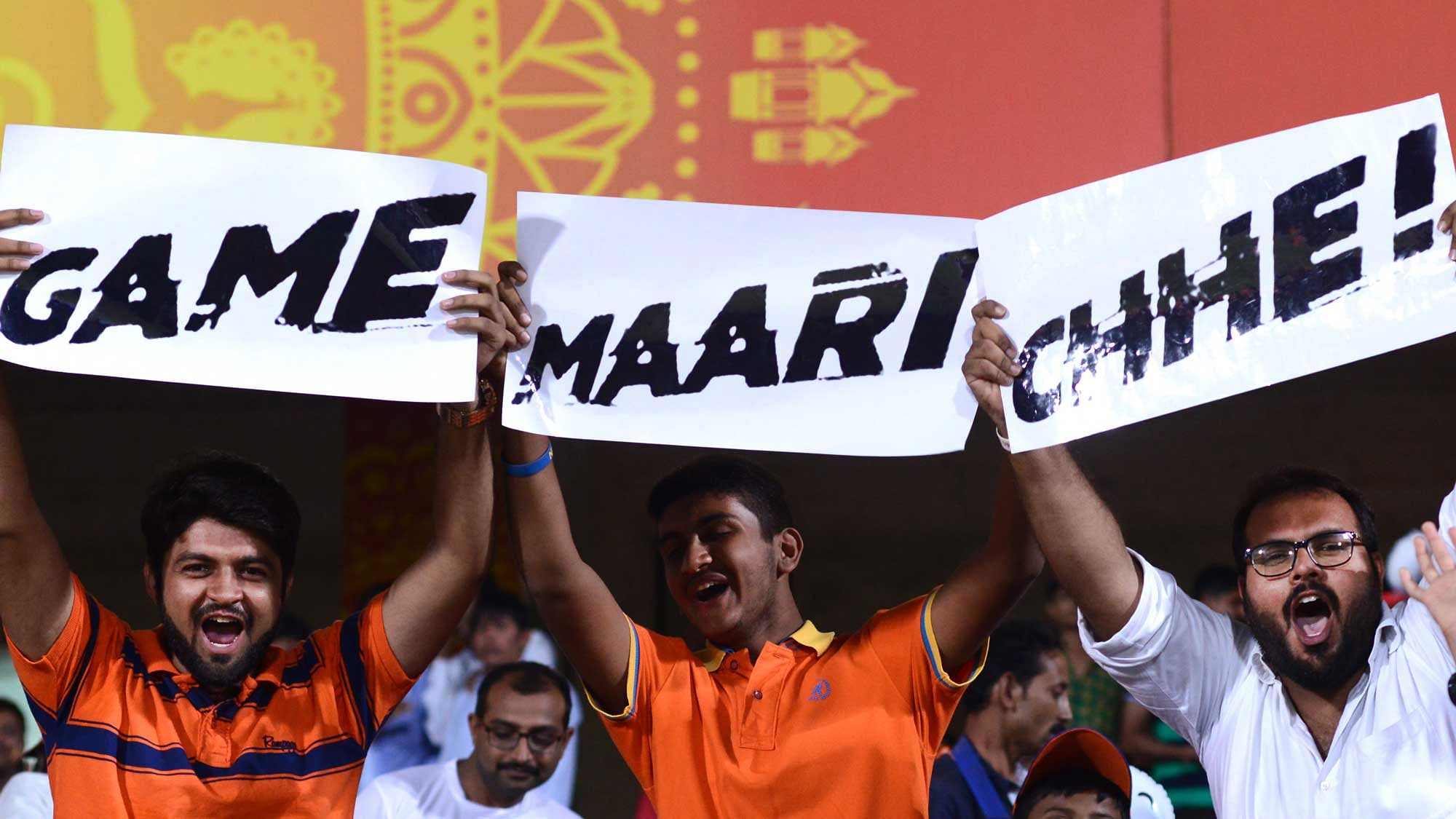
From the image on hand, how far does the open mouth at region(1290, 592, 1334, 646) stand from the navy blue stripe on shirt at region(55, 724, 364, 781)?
1481 millimetres

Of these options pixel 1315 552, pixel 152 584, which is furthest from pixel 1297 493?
pixel 152 584

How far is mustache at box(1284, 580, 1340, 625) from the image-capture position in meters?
2.31

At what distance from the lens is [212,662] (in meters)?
2.34

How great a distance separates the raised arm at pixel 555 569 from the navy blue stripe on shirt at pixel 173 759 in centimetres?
42

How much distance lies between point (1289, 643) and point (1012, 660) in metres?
1.54

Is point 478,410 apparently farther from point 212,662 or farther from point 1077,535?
point 1077,535

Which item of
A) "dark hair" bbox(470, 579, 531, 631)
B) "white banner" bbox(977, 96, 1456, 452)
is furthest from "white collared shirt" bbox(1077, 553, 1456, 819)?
"dark hair" bbox(470, 579, 531, 631)

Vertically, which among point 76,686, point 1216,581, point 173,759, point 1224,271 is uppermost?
point 1224,271

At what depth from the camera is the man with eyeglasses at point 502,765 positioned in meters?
4.05

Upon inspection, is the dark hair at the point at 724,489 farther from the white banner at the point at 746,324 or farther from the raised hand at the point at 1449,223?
the raised hand at the point at 1449,223

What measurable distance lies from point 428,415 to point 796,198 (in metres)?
2.13

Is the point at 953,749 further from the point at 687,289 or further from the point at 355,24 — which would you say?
the point at 355,24

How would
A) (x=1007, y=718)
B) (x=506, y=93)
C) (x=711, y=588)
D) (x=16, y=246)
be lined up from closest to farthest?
1. (x=16, y=246)
2. (x=711, y=588)
3. (x=506, y=93)
4. (x=1007, y=718)

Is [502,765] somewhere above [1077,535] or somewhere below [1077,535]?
below
